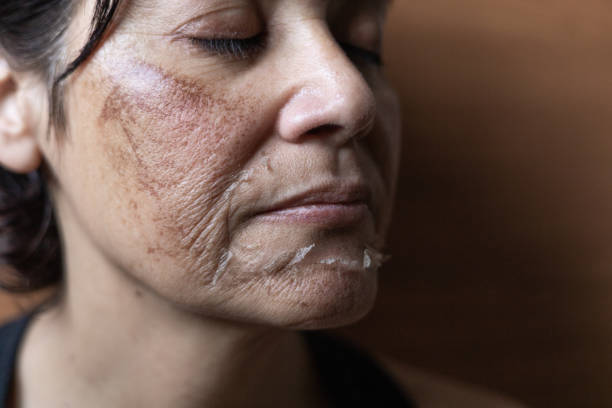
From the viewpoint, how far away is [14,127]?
800 millimetres

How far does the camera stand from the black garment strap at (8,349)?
35.8 inches

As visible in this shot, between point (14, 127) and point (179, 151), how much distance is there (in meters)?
0.25

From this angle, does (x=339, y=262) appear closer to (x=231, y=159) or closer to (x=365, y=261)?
(x=365, y=261)

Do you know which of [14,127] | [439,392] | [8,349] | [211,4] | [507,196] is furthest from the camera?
[507,196]

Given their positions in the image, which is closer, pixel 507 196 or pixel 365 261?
pixel 365 261

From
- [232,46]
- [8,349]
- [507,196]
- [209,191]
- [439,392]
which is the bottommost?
[439,392]

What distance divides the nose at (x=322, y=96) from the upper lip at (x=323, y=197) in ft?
0.16

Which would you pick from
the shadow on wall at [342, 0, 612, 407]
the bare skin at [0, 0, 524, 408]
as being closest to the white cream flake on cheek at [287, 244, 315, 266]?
the bare skin at [0, 0, 524, 408]

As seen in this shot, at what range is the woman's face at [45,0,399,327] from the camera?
2.24 feet

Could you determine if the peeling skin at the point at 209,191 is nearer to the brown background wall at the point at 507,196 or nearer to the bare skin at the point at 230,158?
the bare skin at the point at 230,158

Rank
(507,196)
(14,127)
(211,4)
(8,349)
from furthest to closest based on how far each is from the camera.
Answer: (507,196) → (8,349) → (14,127) → (211,4)

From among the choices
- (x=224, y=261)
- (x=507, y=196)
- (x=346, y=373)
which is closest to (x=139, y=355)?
(x=224, y=261)

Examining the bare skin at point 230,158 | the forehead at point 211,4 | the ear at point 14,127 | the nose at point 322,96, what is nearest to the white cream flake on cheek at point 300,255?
the bare skin at point 230,158

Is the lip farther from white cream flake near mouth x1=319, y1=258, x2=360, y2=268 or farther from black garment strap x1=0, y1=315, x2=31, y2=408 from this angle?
black garment strap x1=0, y1=315, x2=31, y2=408
